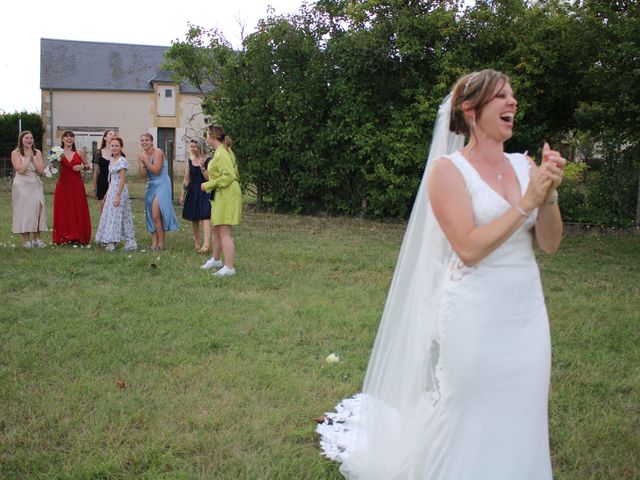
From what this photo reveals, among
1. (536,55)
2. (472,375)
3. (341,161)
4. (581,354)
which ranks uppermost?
(536,55)

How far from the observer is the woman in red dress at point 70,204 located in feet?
33.6

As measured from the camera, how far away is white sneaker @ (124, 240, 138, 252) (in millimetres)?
9891

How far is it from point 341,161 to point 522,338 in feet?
40.7

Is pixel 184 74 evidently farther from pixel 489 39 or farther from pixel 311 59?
pixel 489 39

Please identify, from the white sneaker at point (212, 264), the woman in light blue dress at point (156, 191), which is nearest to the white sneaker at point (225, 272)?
the white sneaker at point (212, 264)

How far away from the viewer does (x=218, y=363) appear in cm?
489

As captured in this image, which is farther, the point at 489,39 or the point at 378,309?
the point at 489,39

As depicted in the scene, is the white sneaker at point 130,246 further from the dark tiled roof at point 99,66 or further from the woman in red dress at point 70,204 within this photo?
the dark tiled roof at point 99,66

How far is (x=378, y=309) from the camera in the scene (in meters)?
6.50

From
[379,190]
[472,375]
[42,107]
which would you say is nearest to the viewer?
[472,375]

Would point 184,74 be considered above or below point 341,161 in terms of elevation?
above

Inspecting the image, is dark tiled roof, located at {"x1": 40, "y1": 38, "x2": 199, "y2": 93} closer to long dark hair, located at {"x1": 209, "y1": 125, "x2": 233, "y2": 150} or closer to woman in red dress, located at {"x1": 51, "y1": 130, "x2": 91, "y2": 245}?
woman in red dress, located at {"x1": 51, "y1": 130, "x2": 91, "y2": 245}

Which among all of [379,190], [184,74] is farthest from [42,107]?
[379,190]

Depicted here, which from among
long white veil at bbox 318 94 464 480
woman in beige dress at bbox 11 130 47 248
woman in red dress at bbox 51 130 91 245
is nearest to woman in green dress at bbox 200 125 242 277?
woman in red dress at bbox 51 130 91 245
